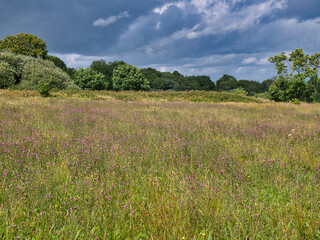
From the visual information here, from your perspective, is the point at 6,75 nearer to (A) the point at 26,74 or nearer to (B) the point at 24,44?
(A) the point at 26,74

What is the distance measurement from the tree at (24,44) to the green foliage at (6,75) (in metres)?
21.9

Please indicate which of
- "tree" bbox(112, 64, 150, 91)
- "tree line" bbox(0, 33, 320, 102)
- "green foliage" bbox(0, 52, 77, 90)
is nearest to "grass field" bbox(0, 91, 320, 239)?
"tree line" bbox(0, 33, 320, 102)

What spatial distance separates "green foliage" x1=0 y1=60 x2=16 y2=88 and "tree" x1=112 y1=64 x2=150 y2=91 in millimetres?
25420

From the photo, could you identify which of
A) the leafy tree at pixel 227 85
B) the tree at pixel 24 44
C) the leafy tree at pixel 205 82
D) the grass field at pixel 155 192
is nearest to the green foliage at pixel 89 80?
the tree at pixel 24 44

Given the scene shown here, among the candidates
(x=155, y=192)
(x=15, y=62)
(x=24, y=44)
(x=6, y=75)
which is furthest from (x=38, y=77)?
(x=155, y=192)

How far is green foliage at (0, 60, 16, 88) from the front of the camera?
31.5 m

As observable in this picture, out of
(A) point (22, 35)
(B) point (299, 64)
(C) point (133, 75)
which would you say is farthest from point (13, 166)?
(A) point (22, 35)

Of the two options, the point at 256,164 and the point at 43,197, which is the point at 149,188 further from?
the point at 256,164

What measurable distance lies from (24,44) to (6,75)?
88.3 feet

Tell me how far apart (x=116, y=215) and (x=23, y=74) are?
138 feet

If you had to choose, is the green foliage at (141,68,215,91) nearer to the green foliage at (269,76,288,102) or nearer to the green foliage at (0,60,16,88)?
the green foliage at (269,76,288,102)

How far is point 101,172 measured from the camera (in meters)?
3.42

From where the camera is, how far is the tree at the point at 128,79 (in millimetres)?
53938

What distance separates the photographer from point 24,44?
52.8 metres
